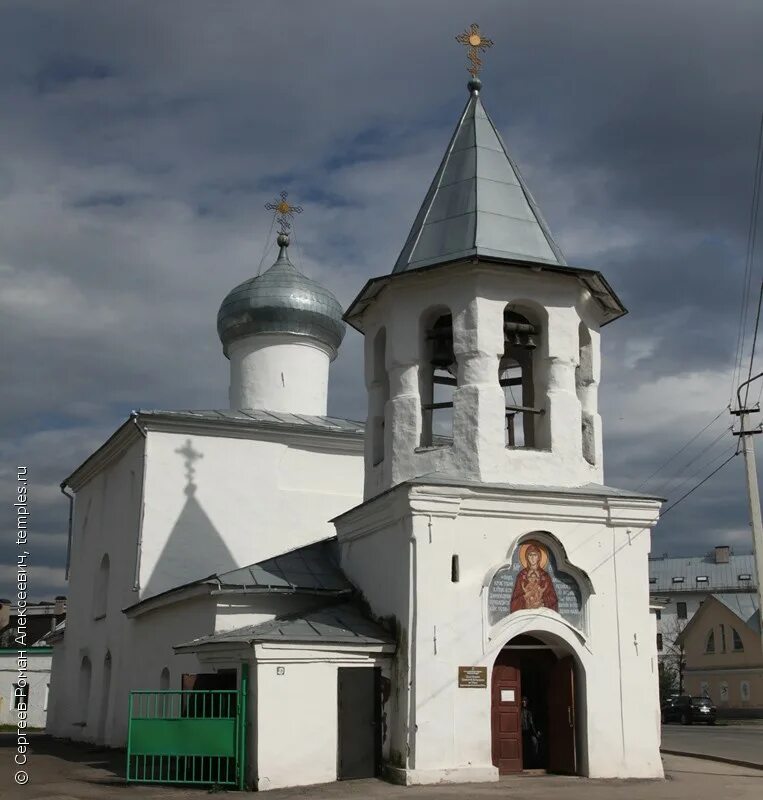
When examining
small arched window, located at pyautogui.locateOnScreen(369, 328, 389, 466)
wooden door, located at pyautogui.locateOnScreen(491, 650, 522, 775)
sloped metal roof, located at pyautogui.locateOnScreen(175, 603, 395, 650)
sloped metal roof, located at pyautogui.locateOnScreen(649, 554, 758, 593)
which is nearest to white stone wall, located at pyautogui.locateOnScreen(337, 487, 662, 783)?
sloped metal roof, located at pyautogui.locateOnScreen(175, 603, 395, 650)

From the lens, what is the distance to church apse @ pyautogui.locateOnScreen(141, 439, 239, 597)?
16.9m

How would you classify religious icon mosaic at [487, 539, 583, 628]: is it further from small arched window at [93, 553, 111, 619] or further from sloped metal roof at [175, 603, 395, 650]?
small arched window at [93, 553, 111, 619]

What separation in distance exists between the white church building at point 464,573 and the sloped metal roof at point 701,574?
52.2 metres

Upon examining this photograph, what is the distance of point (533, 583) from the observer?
39.8 ft

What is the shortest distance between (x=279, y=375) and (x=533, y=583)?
9.43 metres

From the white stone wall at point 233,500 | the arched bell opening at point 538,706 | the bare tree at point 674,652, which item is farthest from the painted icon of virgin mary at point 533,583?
the bare tree at point 674,652

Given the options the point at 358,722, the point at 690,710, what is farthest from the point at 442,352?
the point at 690,710

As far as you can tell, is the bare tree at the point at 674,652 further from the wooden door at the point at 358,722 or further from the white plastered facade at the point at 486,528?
the wooden door at the point at 358,722

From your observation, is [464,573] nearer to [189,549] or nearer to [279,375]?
[189,549]

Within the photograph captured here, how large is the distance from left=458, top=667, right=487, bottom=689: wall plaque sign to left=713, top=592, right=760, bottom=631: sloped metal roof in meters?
34.8

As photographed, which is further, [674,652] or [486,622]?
[674,652]

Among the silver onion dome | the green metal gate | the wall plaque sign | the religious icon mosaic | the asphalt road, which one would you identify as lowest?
the asphalt road

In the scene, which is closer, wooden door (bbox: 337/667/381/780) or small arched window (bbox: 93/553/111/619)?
wooden door (bbox: 337/667/381/780)

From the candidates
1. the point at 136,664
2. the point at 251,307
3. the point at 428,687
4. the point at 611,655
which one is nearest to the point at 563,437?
the point at 611,655
